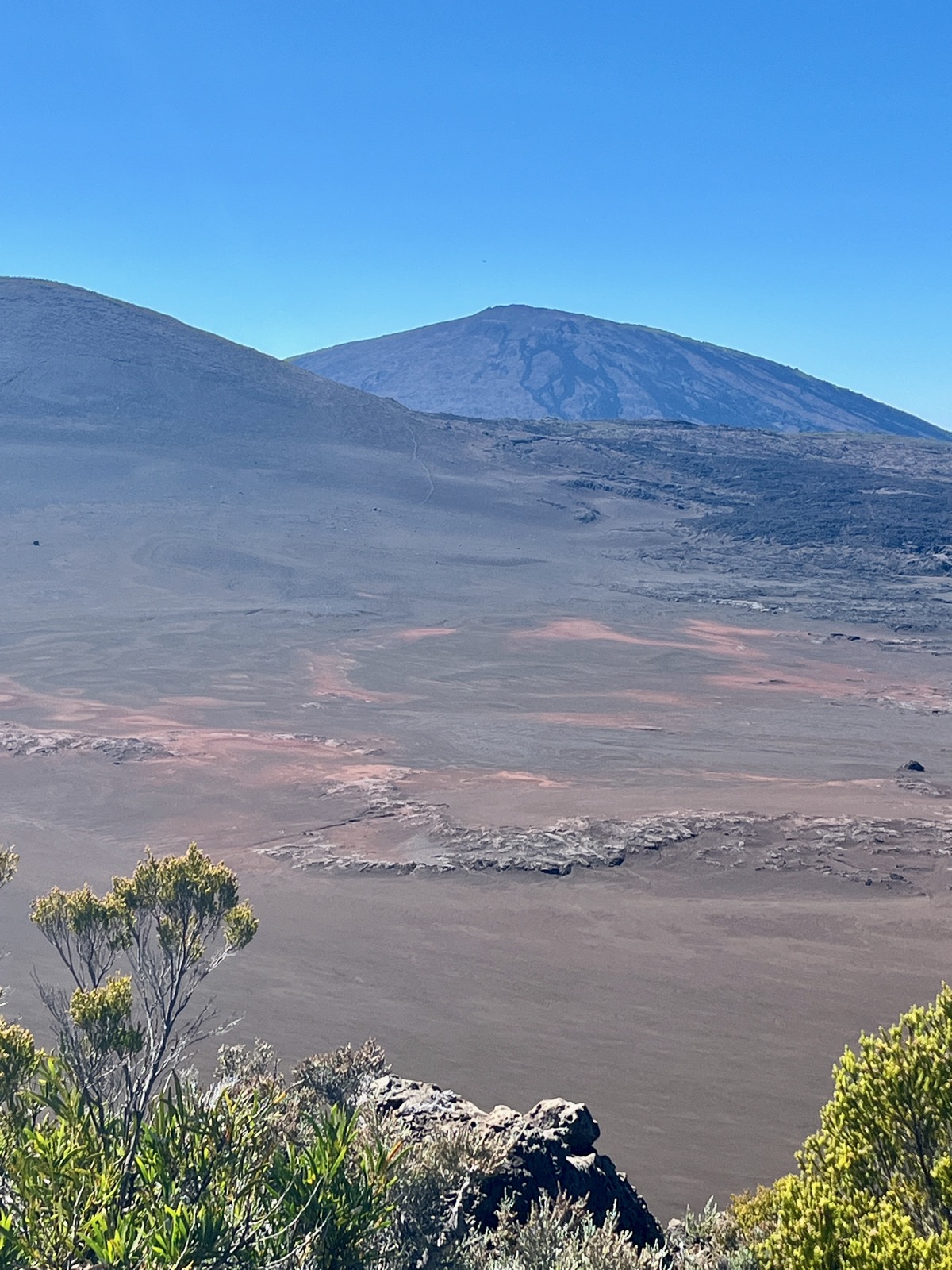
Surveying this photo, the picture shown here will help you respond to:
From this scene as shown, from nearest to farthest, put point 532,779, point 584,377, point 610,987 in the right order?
1. point 610,987
2. point 532,779
3. point 584,377

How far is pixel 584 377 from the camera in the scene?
136 meters

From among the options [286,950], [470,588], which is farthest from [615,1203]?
[470,588]

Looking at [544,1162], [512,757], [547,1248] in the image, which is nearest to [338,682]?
[512,757]

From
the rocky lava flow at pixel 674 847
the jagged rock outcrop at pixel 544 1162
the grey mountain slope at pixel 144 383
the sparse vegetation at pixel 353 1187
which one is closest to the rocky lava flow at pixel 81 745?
the rocky lava flow at pixel 674 847

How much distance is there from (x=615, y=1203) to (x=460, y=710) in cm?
1730

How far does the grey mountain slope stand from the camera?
184 ft

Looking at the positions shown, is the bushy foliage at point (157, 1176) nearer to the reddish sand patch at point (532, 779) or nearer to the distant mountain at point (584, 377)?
the reddish sand patch at point (532, 779)

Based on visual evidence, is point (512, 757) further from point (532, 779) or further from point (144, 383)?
point (144, 383)

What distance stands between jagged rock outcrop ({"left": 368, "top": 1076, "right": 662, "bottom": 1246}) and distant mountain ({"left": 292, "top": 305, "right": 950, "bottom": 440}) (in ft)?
392

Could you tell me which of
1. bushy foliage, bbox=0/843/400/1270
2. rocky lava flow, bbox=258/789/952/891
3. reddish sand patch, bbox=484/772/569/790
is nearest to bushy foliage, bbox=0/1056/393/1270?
bushy foliage, bbox=0/843/400/1270

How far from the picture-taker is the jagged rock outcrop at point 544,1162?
645cm

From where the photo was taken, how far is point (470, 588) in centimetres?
3903

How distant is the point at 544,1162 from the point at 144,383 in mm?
59952

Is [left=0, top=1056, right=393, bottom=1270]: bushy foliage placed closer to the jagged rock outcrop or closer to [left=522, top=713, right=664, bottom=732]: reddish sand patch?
the jagged rock outcrop
